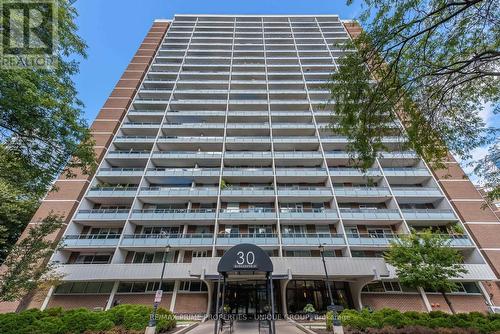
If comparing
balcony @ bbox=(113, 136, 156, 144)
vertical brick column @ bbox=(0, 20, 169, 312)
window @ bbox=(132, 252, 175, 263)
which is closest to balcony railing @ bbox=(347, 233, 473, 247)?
window @ bbox=(132, 252, 175, 263)

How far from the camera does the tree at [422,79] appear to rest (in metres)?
7.41

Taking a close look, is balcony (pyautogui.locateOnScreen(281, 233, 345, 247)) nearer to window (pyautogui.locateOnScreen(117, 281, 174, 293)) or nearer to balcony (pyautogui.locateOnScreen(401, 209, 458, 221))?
balcony (pyautogui.locateOnScreen(401, 209, 458, 221))

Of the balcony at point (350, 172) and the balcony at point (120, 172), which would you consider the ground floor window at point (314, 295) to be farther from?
the balcony at point (120, 172)

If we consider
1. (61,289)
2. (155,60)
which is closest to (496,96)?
(61,289)

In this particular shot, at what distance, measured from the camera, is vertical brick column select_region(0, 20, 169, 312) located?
71.3ft

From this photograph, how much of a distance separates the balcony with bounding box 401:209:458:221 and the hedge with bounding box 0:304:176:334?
2401 centimetres

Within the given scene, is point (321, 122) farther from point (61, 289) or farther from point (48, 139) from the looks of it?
point (61, 289)

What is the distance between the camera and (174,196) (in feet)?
78.7

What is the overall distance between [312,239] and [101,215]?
21.5 metres

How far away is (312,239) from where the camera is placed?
21.2 m

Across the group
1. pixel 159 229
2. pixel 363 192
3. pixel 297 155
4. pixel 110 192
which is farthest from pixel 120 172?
pixel 363 192

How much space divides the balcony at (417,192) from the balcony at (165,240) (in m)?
20.8

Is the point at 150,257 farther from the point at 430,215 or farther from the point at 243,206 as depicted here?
the point at 430,215

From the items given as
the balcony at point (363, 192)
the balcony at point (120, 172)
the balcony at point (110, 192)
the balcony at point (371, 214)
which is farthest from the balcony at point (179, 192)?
the balcony at point (371, 214)
